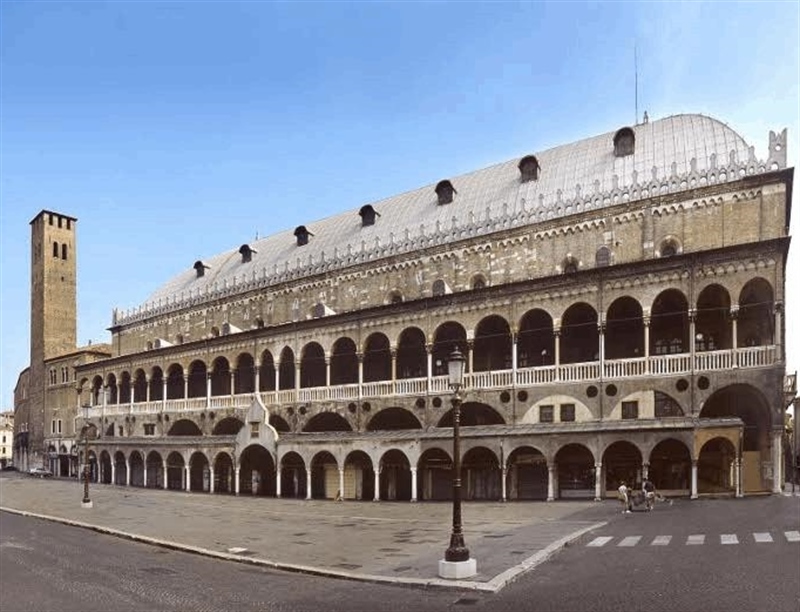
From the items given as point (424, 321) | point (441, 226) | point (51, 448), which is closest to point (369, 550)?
point (424, 321)

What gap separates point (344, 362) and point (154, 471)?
1945 cm

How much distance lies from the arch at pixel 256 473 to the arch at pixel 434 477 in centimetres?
1170

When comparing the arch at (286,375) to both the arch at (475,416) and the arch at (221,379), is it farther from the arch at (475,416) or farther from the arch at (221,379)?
the arch at (475,416)

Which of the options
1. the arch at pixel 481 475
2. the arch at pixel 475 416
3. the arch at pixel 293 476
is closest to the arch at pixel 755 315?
the arch at pixel 475 416

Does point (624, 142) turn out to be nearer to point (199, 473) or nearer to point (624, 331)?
point (624, 331)

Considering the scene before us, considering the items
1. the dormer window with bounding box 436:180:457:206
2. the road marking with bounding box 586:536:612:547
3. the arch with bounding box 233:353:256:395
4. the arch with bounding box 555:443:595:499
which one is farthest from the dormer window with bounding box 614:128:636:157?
the arch with bounding box 233:353:256:395

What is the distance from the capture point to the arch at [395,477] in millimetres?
→ 42938

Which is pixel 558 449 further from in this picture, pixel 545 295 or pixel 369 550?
pixel 369 550

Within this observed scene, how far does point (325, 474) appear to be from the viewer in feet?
151

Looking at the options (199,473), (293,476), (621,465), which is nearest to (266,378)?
(199,473)

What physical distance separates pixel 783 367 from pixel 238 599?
2660 cm

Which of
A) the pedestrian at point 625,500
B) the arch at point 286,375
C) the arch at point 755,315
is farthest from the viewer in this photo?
the arch at point 286,375

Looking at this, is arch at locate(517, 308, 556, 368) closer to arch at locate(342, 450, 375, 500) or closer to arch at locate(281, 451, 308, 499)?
arch at locate(342, 450, 375, 500)

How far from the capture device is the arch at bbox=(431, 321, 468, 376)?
4366cm
